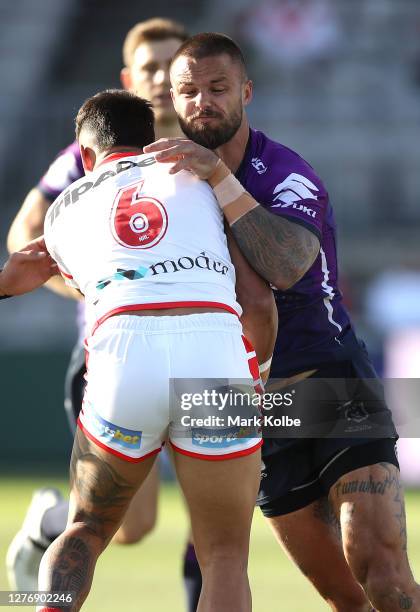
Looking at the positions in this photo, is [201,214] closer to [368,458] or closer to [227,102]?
[227,102]

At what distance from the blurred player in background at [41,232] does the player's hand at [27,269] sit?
1126mm

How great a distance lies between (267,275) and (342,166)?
13.6 meters

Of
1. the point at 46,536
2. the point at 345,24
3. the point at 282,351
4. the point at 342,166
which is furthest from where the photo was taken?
the point at 345,24

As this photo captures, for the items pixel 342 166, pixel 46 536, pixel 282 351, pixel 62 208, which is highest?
pixel 62 208

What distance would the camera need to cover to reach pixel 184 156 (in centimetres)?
438

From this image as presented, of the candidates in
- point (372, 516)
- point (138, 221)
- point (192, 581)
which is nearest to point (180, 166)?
point (138, 221)

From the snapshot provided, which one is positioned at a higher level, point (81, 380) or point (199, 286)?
point (199, 286)

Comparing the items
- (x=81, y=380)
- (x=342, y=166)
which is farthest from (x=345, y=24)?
(x=81, y=380)

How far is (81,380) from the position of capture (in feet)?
21.6

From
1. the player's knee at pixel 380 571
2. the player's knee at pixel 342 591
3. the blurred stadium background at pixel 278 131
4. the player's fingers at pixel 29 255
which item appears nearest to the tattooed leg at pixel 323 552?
the player's knee at pixel 342 591

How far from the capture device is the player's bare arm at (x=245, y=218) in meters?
4.38

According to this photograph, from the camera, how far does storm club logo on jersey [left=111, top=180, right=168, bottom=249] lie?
420 centimetres

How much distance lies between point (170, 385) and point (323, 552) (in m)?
1.46

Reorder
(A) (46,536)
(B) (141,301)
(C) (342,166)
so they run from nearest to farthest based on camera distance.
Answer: (B) (141,301) → (A) (46,536) → (C) (342,166)
